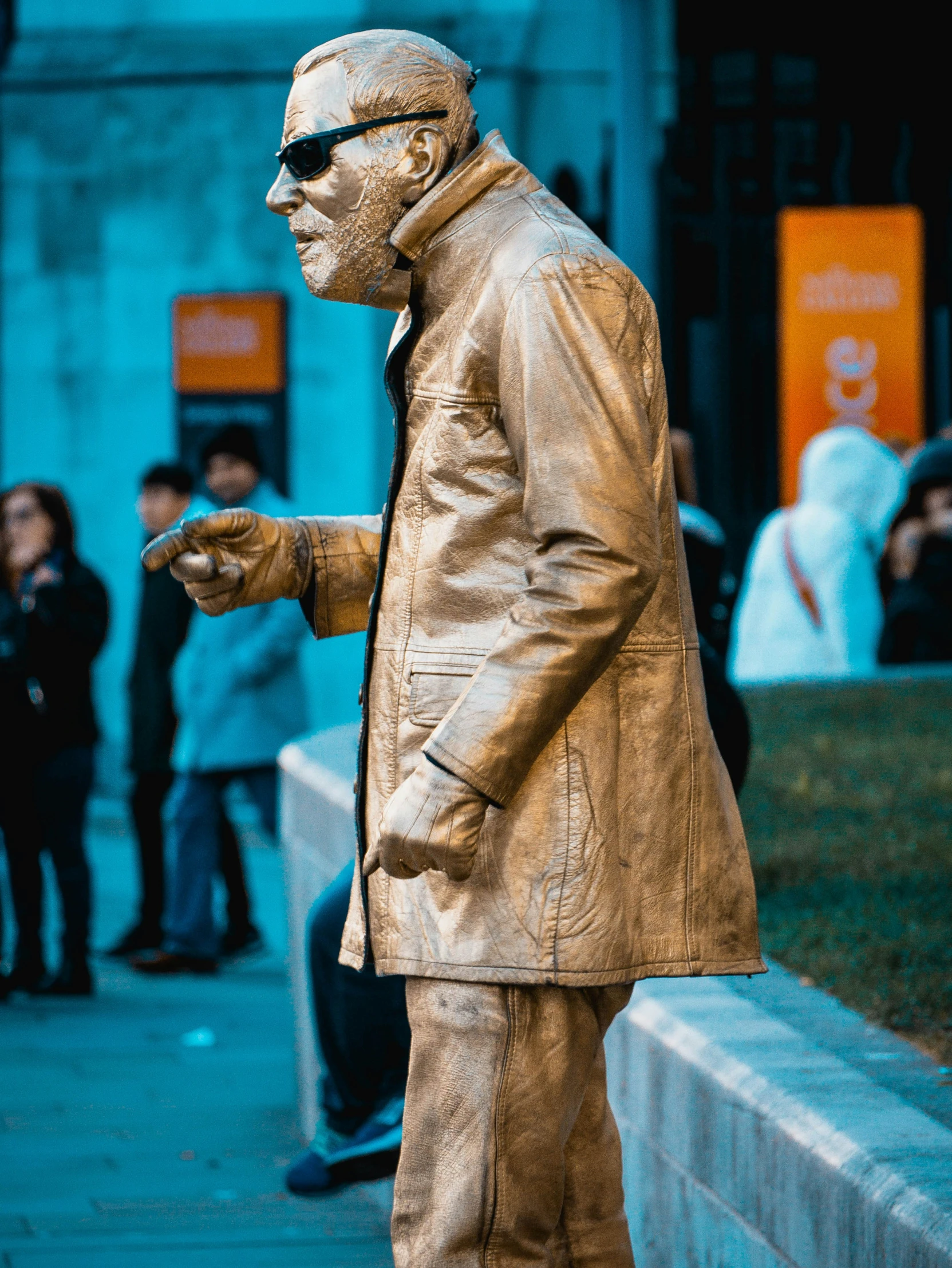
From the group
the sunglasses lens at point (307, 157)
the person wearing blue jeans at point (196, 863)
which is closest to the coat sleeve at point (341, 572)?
the sunglasses lens at point (307, 157)

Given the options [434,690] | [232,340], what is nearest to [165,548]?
[434,690]

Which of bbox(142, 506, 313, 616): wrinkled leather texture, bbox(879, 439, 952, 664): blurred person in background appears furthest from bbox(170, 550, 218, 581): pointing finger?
bbox(879, 439, 952, 664): blurred person in background

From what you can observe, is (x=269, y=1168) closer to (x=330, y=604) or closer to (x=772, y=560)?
(x=330, y=604)

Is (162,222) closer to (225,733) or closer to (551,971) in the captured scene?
(225,733)

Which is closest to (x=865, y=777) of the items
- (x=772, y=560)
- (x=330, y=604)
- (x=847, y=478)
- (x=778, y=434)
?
(x=772, y=560)

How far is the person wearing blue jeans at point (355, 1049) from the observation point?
4.96 meters

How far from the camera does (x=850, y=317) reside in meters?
12.8

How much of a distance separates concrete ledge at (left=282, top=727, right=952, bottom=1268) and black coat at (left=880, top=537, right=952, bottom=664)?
5.15 meters

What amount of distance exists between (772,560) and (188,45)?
25.0 ft

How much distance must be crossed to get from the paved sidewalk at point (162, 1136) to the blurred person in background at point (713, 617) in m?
1.38

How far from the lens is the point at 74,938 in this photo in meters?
8.00

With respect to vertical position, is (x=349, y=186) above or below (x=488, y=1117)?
above

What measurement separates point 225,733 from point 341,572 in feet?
18.1

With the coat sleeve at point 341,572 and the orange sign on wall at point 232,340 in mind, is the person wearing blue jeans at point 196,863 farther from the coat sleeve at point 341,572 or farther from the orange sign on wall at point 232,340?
the orange sign on wall at point 232,340
